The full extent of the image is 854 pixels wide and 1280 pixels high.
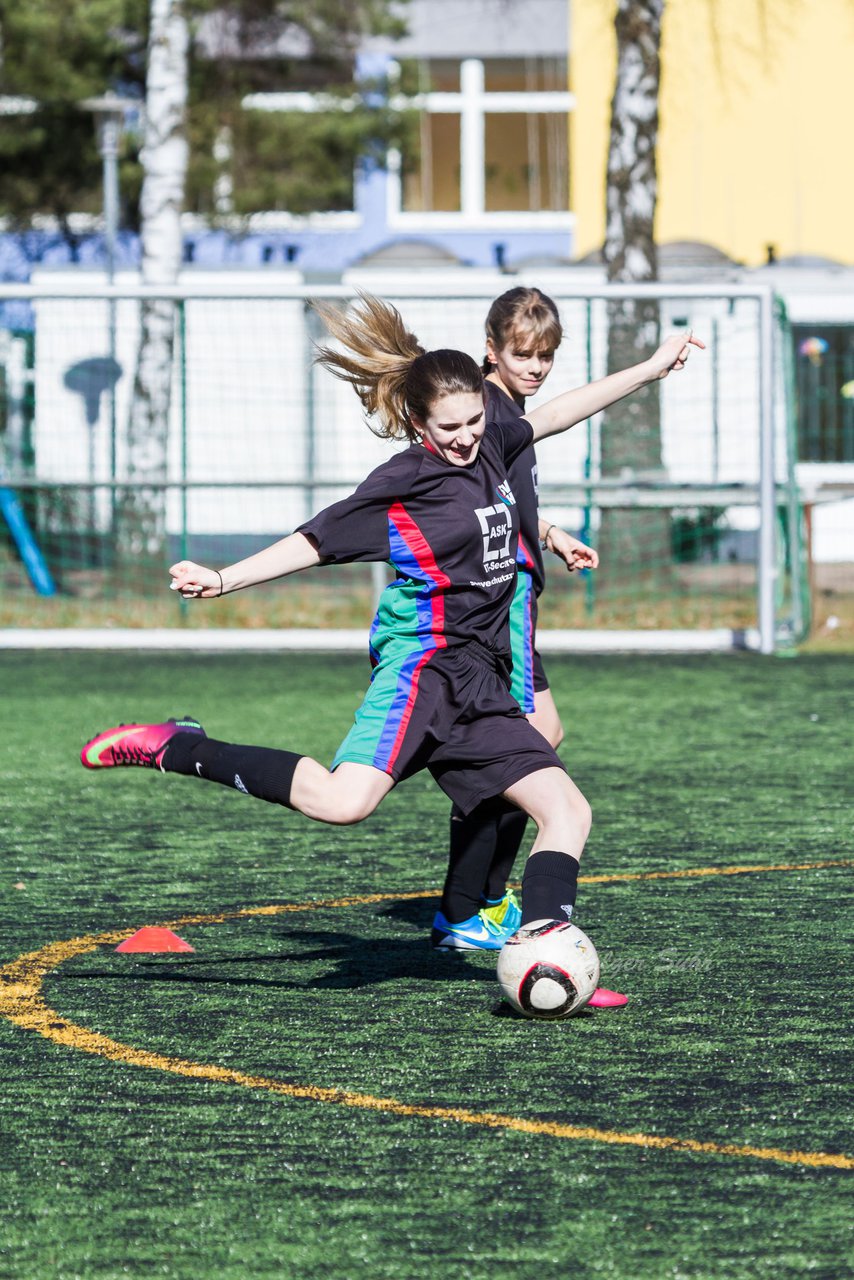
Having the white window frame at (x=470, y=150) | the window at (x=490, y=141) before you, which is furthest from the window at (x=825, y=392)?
the window at (x=490, y=141)

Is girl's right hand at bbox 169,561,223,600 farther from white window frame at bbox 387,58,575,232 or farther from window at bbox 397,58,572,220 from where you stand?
white window frame at bbox 387,58,575,232

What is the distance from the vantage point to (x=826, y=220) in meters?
25.6

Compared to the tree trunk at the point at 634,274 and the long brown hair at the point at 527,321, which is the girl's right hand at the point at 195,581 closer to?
the long brown hair at the point at 527,321

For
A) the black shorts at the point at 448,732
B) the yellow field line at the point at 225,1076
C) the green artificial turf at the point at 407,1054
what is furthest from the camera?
the black shorts at the point at 448,732

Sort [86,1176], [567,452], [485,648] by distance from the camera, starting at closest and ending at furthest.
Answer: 1. [86,1176]
2. [485,648]
3. [567,452]

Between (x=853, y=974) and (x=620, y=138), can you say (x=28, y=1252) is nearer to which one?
(x=853, y=974)

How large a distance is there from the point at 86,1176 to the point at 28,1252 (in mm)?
357

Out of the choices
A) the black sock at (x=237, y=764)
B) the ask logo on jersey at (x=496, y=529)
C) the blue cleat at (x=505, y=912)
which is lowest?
the blue cleat at (x=505, y=912)

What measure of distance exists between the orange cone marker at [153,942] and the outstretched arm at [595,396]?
1579 mm

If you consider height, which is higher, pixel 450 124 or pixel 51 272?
pixel 450 124

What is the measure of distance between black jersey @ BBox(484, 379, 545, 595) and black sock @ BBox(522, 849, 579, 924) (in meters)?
0.85

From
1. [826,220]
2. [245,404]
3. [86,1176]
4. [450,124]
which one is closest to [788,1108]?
[86,1176]

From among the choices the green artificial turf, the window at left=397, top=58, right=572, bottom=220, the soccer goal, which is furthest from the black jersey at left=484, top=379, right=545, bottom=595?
the window at left=397, top=58, right=572, bottom=220

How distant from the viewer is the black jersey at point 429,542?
4535 millimetres
